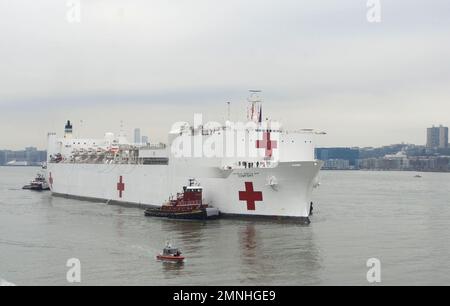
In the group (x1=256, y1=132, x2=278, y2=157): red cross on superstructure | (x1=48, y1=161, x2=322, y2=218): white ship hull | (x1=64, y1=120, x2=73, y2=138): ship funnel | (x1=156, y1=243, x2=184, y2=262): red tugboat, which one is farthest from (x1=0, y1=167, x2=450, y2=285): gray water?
(x1=64, y1=120, x2=73, y2=138): ship funnel

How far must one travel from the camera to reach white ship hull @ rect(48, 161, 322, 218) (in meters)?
19.1

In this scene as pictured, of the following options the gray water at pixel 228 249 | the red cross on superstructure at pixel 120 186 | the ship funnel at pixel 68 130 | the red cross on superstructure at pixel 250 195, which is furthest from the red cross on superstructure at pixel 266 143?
the ship funnel at pixel 68 130

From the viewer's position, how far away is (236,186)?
20281 millimetres

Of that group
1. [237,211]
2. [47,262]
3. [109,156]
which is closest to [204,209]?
Answer: [237,211]

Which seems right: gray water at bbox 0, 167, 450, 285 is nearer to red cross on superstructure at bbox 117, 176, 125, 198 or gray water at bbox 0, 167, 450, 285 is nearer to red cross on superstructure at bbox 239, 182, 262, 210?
red cross on superstructure at bbox 239, 182, 262, 210

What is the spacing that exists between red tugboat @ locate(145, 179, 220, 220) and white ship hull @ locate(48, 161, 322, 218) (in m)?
0.57

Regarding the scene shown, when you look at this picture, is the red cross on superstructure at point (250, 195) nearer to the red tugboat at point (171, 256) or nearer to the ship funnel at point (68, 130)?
the red tugboat at point (171, 256)

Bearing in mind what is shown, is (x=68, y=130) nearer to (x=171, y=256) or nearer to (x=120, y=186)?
(x=120, y=186)

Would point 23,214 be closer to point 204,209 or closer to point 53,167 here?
point 204,209

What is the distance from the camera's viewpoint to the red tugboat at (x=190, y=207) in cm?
2056

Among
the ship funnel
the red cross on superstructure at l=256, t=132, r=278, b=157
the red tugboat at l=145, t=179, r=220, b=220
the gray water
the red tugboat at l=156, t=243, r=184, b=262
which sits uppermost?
the ship funnel

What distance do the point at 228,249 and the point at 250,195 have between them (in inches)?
197

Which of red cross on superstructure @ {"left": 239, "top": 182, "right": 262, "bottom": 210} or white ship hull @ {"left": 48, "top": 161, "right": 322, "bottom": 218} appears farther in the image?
red cross on superstructure @ {"left": 239, "top": 182, "right": 262, "bottom": 210}

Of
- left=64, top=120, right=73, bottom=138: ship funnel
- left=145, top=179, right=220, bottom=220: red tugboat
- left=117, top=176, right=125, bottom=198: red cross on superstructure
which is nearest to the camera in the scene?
left=145, top=179, right=220, bottom=220: red tugboat
